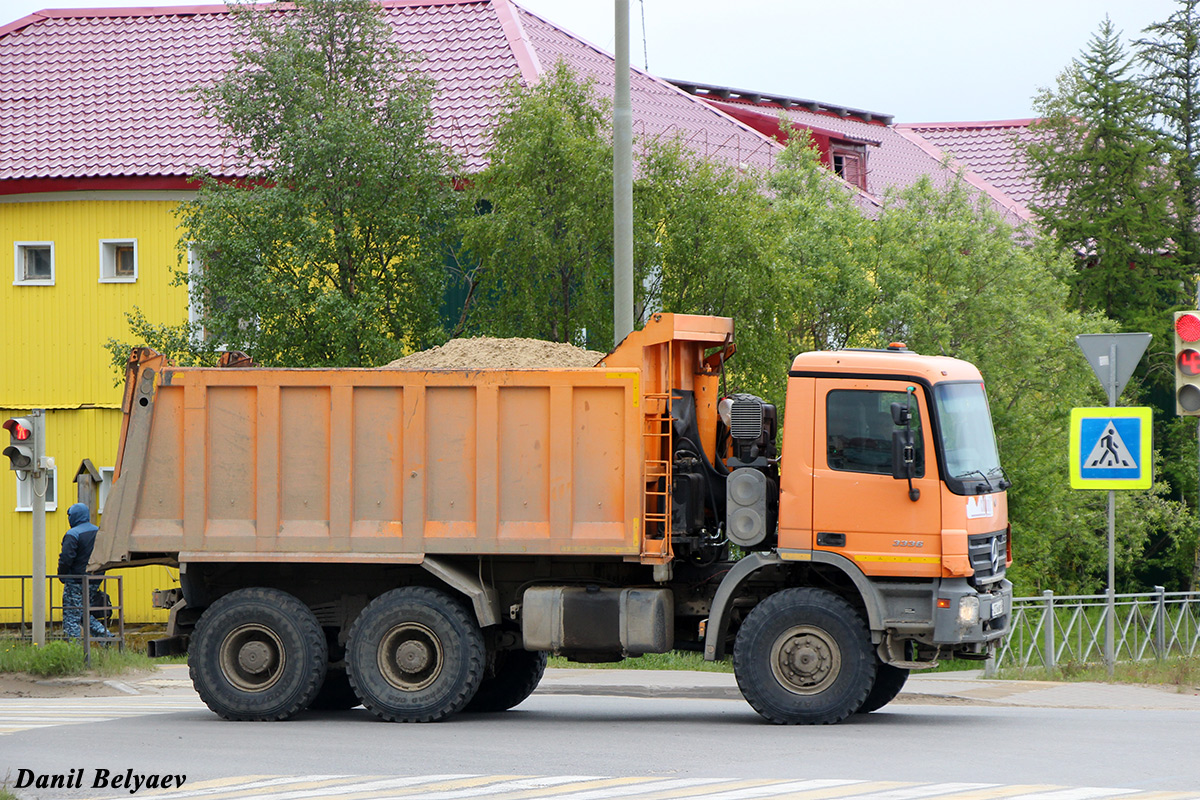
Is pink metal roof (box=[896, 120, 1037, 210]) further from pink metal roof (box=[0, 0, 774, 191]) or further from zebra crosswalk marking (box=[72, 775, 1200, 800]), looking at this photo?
zebra crosswalk marking (box=[72, 775, 1200, 800])

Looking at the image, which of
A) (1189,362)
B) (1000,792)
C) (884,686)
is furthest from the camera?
(1189,362)

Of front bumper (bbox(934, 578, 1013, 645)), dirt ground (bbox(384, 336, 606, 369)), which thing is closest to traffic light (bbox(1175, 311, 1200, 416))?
front bumper (bbox(934, 578, 1013, 645))

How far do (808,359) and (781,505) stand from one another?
47.0 inches

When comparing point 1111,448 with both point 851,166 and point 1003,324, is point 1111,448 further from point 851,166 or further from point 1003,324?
point 851,166

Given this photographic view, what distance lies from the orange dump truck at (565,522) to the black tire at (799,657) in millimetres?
17

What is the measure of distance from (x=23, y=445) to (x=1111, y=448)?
1198 centimetres

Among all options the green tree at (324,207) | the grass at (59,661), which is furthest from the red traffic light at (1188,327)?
the grass at (59,661)

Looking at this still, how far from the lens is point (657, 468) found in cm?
1245

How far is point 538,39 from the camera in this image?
2748cm

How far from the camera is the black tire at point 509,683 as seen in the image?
13.9m

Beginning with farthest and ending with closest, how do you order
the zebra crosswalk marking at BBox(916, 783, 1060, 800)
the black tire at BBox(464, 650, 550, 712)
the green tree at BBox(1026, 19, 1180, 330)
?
1. the green tree at BBox(1026, 19, 1180, 330)
2. the black tire at BBox(464, 650, 550, 712)
3. the zebra crosswalk marking at BBox(916, 783, 1060, 800)

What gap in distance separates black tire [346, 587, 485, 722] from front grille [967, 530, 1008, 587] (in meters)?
3.99

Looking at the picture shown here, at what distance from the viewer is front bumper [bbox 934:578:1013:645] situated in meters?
11.8

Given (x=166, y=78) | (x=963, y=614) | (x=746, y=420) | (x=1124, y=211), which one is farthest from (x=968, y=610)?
(x=1124, y=211)
